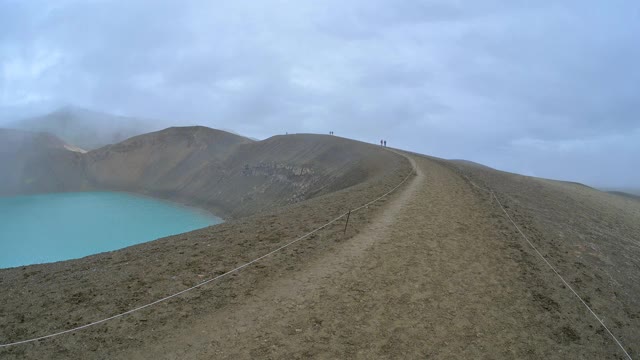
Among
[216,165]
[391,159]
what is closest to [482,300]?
[391,159]

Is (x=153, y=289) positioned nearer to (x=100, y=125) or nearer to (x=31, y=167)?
(x=31, y=167)

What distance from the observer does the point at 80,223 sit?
50.6 metres

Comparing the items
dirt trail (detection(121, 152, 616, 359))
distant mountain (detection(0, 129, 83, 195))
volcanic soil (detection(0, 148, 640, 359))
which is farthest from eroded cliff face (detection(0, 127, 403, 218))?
dirt trail (detection(121, 152, 616, 359))

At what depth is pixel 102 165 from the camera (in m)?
93.3

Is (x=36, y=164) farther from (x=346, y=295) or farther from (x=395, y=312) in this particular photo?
(x=395, y=312)

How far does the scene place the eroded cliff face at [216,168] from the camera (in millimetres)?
46438

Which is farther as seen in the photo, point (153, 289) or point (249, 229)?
point (249, 229)

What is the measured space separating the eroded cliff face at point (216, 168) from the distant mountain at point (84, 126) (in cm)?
5807

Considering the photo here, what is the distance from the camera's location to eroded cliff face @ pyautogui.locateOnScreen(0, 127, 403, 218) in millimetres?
46438

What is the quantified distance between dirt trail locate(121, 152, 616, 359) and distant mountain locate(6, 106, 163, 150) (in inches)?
6303

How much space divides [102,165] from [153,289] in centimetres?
9926

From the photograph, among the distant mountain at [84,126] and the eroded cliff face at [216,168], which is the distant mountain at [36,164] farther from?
the distant mountain at [84,126]

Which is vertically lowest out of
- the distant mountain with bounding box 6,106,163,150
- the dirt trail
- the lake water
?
the lake water

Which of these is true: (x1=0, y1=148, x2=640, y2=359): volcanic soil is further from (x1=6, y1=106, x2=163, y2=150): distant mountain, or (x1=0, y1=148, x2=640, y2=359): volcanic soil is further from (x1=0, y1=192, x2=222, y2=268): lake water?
(x1=6, y1=106, x2=163, y2=150): distant mountain
